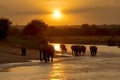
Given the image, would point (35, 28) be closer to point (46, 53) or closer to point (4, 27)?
point (4, 27)

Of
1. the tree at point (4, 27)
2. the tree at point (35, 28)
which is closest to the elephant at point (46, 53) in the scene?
the tree at point (4, 27)

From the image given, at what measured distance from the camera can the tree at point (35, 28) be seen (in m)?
88.0

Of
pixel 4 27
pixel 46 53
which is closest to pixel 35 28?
pixel 4 27

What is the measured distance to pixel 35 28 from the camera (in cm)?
8875

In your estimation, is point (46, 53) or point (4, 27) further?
point (4, 27)

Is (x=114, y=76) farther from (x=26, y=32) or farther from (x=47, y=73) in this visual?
(x=26, y=32)

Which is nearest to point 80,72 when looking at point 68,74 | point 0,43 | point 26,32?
point 68,74

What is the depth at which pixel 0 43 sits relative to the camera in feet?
192

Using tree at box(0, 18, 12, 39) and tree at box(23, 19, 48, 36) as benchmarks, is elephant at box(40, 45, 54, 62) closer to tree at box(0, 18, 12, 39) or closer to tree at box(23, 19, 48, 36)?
tree at box(0, 18, 12, 39)

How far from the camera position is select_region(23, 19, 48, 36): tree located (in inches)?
3465

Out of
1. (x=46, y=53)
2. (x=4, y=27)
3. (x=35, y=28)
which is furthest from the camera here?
(x=35, y=28)

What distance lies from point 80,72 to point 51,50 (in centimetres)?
928

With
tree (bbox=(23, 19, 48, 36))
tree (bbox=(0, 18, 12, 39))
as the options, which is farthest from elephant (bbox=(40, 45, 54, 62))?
tree (bbox=(23, 19, 48, 36))

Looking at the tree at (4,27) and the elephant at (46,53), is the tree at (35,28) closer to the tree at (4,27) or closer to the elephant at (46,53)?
the tree at (4,27)
